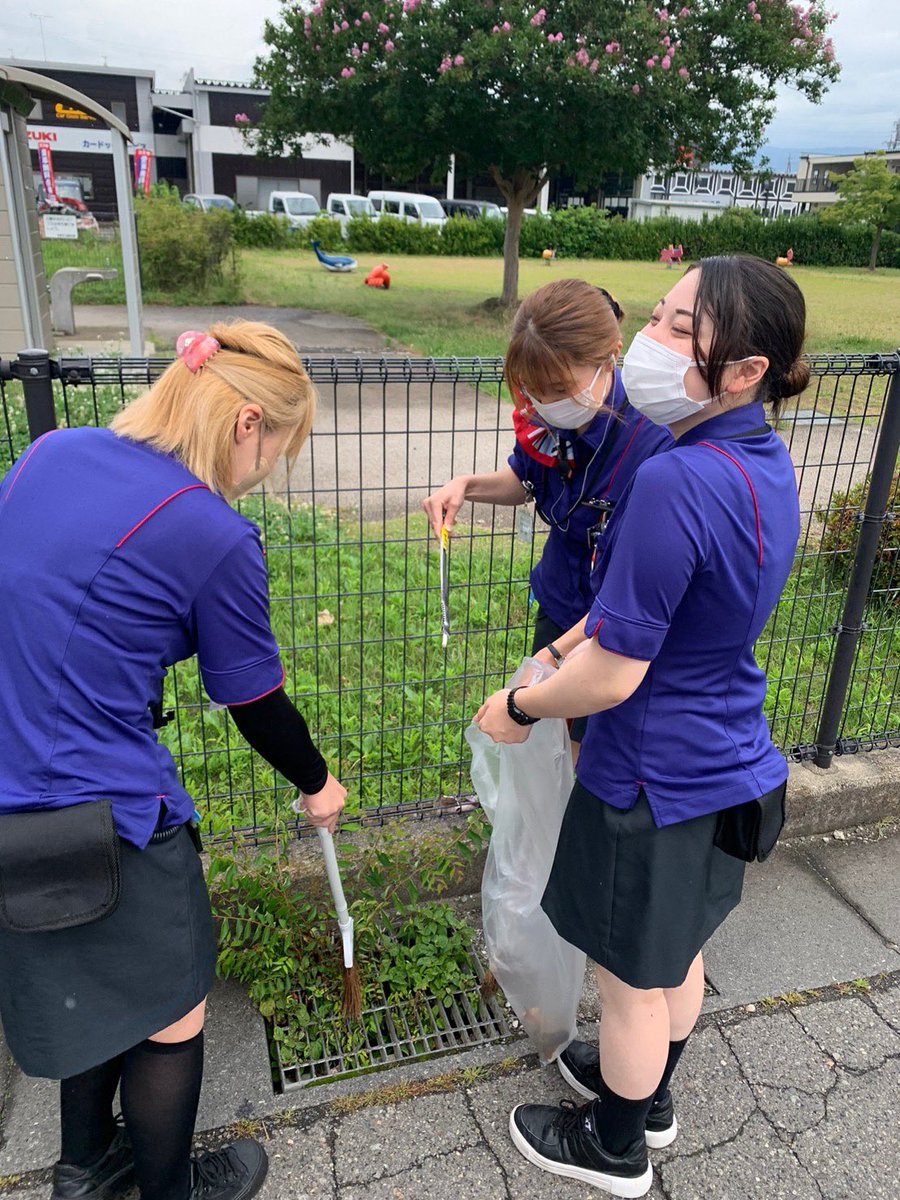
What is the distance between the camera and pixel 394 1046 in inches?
92.4

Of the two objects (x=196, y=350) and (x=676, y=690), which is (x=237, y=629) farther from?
(x=676, y=690)

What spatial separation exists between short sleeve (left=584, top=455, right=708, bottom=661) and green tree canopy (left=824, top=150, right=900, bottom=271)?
40.8 metres

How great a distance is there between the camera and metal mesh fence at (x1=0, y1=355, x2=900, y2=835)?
8.45 ft

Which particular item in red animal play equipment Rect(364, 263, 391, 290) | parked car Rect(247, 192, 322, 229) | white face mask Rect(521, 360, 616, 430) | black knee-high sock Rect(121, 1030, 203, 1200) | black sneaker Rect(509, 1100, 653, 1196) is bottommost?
black sneaker Rect(509, 1100, 653, 1196)

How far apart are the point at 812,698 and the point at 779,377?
99.9 inches

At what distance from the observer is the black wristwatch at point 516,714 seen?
179cm

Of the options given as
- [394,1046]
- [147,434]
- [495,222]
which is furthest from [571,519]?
[495,222]

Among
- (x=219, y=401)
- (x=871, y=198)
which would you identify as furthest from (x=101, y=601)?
(x=871, y=198)

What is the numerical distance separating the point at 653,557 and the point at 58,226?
1504 cm

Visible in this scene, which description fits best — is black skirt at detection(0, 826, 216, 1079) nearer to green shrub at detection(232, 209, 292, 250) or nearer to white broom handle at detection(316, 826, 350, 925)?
white broom handle at detection(316, 826, 350, 925)

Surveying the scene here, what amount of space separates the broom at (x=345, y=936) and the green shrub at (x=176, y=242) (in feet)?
53.9

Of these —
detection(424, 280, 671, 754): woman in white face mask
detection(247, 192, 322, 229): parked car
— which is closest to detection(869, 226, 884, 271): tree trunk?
detection(247, 192, 322, 229): parked car

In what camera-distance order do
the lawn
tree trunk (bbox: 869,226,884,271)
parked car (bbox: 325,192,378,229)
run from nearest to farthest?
the lawn
parked car (bbox: 325,192,378,229)
tree trunk (bbox: 869,226,884,271)

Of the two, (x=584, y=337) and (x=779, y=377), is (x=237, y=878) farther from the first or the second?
(x=779, y=377)
